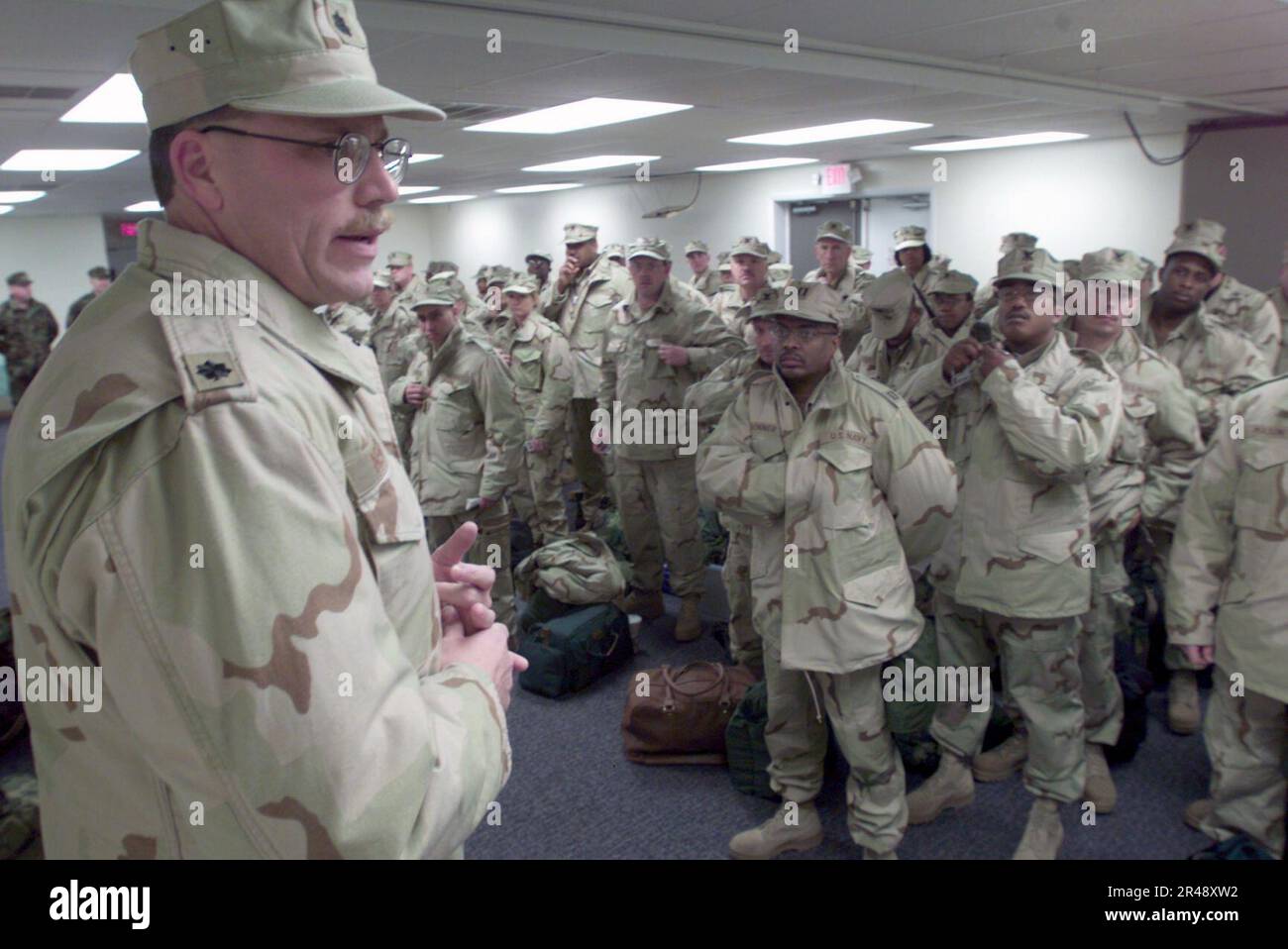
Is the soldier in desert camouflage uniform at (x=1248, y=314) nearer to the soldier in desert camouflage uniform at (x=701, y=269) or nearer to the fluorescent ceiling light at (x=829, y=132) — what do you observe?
the fluorescent ceiling light at (x=829, y=132)

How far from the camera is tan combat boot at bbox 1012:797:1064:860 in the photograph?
2.77 metres

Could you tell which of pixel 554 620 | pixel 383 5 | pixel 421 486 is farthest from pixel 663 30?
pixel 554 620

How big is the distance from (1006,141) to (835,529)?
6.56m

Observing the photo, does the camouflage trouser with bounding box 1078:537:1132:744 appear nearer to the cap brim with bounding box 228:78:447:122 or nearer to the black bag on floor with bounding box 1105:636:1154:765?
the black bag on floor with bounding box 1105:636:1154:765

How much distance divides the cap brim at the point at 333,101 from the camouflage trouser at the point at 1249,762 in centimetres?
261

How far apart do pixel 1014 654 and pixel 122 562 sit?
2.71 metres

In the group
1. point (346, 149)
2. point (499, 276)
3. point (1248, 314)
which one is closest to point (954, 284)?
point (1248, 314)

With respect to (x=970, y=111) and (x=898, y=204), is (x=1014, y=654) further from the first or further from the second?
(x=898, y=204)

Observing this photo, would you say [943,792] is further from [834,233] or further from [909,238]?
[909,238]

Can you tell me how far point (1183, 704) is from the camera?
3.63 m

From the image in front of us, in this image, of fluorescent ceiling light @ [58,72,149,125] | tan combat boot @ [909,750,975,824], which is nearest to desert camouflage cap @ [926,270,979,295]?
tan combat boot @ [909,750,975,824]

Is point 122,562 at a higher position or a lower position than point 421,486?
higher

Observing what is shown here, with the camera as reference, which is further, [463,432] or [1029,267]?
[463,432]

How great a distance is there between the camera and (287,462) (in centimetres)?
76
